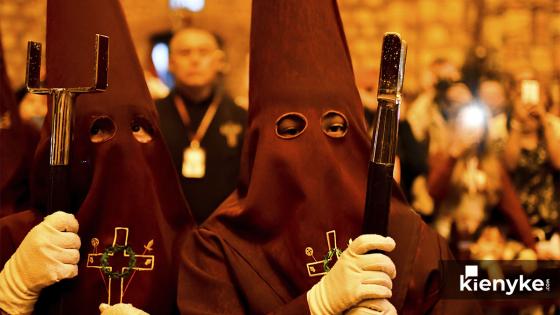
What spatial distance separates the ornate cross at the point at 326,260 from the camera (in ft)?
9.67

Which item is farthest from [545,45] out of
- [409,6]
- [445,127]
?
[445,127]

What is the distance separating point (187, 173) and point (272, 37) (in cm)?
185

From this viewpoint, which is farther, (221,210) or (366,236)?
(221,210)

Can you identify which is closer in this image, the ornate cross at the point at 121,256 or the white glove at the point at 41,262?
the white glove at the point at 41,262

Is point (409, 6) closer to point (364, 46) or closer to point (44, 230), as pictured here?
point (364, 46)

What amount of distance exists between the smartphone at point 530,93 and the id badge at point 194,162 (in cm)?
183

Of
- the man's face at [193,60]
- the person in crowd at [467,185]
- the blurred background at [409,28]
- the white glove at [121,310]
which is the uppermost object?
the blurred background at [409,28]

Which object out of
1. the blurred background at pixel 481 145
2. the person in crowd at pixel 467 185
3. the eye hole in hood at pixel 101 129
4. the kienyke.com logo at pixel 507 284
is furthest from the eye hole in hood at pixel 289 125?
the person in crowd at pixel 467 185

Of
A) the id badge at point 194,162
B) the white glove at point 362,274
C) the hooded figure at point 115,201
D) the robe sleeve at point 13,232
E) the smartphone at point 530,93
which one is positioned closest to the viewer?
the white glove at point 362,274

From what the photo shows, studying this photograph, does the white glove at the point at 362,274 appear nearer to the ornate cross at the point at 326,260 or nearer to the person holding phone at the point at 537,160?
the ornate cross at the point at 326,260

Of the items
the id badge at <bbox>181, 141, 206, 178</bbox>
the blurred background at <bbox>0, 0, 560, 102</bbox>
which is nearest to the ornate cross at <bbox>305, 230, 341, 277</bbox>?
the id badge at <bbox>181, 141, 206, 178</bbox>

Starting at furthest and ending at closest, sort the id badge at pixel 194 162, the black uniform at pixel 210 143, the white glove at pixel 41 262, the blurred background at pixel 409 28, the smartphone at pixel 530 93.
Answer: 1. the blurred background at pixel 409 28
2. the smartphone at pixel 530 93
3. the id badge at pixel 194 162
4. the black uniform at pixel 210 143
5. the white glove at pixel 41 262

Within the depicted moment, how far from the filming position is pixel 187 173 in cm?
486

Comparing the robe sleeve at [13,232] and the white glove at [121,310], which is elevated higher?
the robe sleeve at [13,232]
